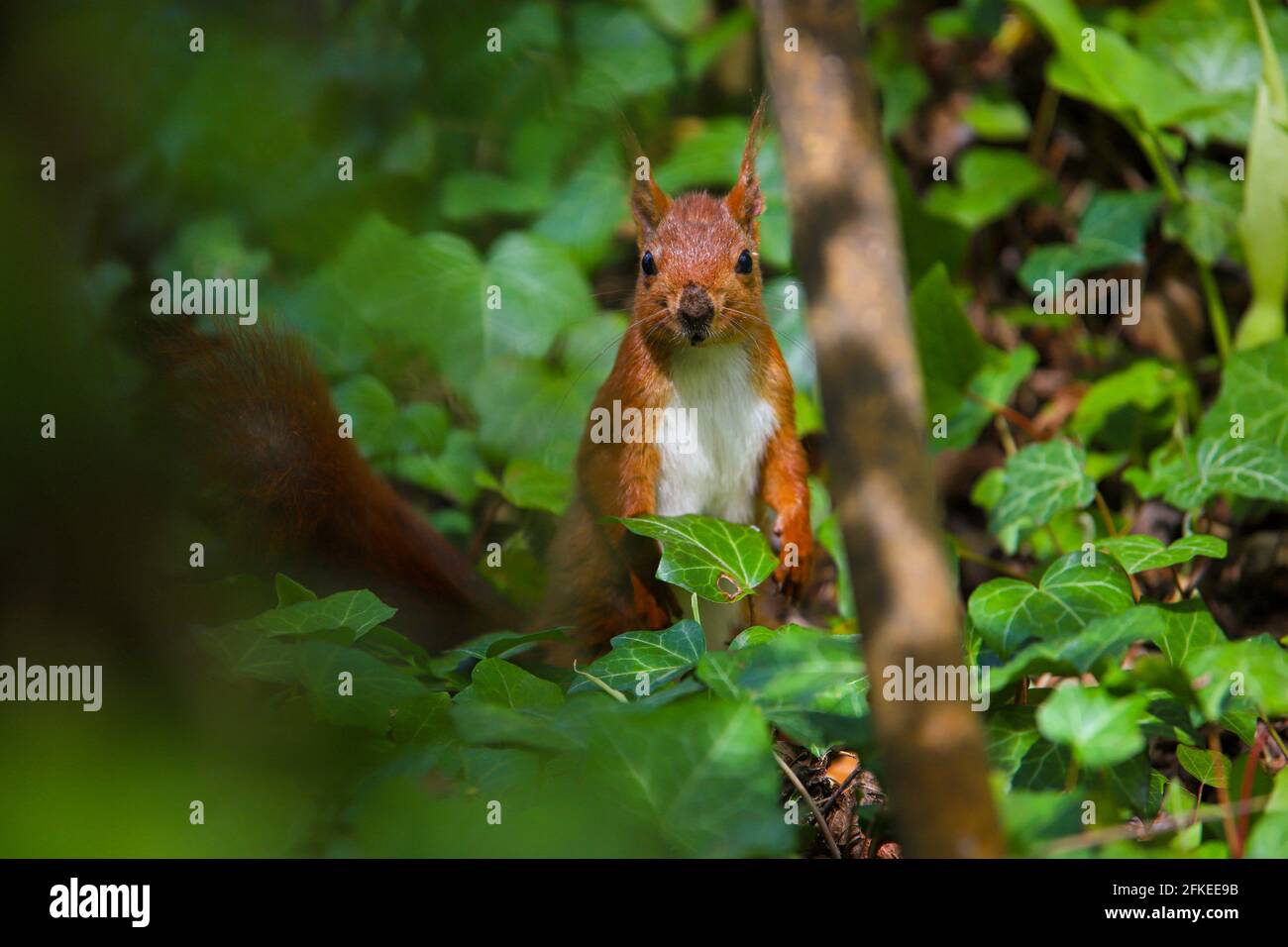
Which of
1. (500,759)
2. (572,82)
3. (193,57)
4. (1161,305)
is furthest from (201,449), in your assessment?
(1161,305)

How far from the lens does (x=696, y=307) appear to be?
105 inches

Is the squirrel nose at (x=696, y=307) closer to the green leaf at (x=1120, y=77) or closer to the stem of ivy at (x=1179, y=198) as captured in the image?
the green leaf at (x=1120, y=77)

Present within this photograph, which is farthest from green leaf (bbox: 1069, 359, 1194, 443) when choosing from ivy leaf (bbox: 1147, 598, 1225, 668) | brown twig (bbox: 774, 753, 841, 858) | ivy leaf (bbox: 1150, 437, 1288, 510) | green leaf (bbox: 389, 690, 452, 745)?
green leaf (bbox: 389, 690, 452, 745)

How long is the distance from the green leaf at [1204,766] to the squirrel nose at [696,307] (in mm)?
1292

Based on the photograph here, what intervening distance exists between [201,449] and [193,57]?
268cm

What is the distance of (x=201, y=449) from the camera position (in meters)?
2.66

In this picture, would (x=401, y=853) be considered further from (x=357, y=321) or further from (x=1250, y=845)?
(x=357, y=321)

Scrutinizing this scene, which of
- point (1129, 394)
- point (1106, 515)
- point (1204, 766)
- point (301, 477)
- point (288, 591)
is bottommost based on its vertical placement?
point (1204, 766)

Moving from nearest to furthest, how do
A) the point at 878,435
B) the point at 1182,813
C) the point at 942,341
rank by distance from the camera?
the point at 878,435 < the point at 1182,813 < the point at 942,341

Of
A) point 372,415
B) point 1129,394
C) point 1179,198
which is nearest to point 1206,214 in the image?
point 1179,198

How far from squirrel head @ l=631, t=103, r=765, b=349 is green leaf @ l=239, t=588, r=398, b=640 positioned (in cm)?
92

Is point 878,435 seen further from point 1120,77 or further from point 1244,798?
point 1120,77

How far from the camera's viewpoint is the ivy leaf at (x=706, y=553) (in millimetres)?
2430

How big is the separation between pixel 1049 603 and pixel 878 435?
3.40ft
